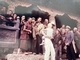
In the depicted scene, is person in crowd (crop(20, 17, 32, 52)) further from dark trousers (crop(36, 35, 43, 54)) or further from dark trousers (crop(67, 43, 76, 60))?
dark trousers (crop(67, 43, 76, 60))

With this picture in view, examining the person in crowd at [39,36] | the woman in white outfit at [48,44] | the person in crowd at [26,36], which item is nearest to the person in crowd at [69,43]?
the woman in white outfit at [48,44]

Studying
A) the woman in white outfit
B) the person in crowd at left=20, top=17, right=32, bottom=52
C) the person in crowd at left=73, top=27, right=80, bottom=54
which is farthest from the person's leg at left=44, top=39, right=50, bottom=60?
the person in crowd at left=73, top=27, right=80, bottom=54

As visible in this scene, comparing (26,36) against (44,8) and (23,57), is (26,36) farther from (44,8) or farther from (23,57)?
(44,8)

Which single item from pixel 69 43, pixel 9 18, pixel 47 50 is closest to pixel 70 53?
pixel 69 43

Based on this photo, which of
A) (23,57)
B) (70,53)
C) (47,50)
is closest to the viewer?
(23,57)

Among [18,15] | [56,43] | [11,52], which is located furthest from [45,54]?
[18,15]

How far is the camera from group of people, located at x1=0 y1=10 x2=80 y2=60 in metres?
5.45

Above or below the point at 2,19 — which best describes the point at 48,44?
below

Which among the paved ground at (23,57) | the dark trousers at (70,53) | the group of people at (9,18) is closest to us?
the paved ground at (23,57)

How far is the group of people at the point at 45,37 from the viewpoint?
545 cm

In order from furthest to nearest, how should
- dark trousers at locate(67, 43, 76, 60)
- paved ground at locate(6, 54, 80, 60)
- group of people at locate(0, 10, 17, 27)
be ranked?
dark trousers at locate(67, 43, 76, 60), group of people at locate(0, 10, 17, 27), paved ground at locate(6, 54, 80, 60)

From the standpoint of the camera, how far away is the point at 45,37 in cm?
552

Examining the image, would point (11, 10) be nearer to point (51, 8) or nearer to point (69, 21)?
point (51, 8)

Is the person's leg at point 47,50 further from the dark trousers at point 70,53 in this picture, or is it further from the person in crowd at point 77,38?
the person in crowd at point 77,38
